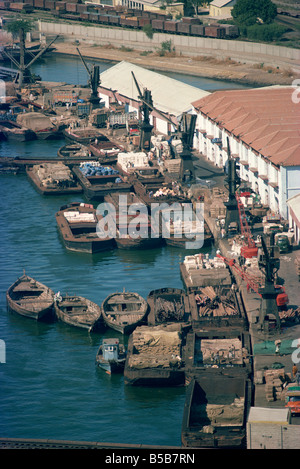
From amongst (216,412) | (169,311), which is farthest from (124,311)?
(216,412)

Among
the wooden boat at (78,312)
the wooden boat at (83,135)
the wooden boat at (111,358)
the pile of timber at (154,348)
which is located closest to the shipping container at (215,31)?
the wooden boat at (83,135)

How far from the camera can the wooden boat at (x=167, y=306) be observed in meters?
60.3

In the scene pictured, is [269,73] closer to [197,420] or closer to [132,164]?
[132,164]

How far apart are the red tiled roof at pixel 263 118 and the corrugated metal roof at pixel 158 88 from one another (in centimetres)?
414

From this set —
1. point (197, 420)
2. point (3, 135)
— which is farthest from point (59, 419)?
point (3, 135)

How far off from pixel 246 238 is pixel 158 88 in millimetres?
50394

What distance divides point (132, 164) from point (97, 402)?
161 feet

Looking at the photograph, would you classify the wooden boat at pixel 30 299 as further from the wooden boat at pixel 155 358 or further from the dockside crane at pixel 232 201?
the dockside crane at pixel 232 201

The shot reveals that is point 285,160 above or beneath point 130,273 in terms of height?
above

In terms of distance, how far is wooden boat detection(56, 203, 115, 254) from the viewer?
254 ft

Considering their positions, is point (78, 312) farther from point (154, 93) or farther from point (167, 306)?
point (154, 93)

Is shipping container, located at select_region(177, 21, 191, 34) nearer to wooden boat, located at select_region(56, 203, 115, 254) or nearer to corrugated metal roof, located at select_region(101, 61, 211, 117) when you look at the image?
corrugated metal roof, located at select_region(101, 61, 211, 117)

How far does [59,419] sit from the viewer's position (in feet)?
166
